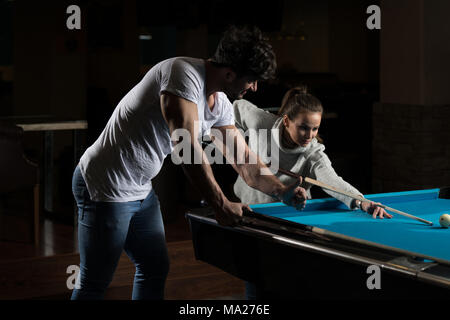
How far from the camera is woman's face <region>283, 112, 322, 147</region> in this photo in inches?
113

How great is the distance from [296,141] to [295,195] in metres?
0.52

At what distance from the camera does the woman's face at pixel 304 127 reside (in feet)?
9.38

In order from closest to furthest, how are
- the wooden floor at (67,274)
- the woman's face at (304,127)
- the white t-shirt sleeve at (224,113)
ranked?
the white t-shirt sleeve at (224,113), the woman's face at (304,127), the wooden floor at (67,274)

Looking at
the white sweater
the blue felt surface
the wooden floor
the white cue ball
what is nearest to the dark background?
the wooden floor

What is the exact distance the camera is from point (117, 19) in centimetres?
808

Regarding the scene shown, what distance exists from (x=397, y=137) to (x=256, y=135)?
271 cm

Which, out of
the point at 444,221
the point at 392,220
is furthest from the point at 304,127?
the point at 444,221

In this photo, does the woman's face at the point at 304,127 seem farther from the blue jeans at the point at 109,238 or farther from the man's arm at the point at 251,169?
the blue jeans at the point at 109,238

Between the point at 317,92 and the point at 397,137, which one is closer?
the point at 397,137

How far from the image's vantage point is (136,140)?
2.19 meters

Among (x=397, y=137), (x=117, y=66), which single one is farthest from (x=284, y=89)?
(x=117, y=66)

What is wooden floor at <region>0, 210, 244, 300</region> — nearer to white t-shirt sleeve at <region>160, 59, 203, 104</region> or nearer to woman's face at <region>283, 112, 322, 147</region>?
woman's face at <region>283, 112, 322, 147</region>

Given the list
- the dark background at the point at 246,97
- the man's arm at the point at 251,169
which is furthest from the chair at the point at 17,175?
the man's arm at the point at 251,169
